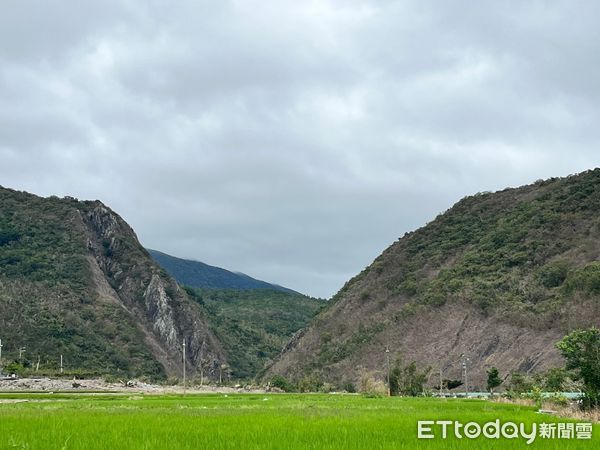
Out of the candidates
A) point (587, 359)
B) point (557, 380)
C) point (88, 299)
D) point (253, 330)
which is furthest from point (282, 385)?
point (253, 330)

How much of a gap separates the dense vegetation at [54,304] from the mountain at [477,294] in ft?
92.5

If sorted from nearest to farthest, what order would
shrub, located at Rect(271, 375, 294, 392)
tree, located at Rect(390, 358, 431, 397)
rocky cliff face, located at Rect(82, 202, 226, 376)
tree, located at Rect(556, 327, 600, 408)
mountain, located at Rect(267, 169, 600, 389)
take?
tree, located at Rect(556, 327, 600, 408) < tree, located at Rect(390, 358, 431, 397) < mountain, located at Rect(267, 169, 600, 389) < shrub, located at Rect(271, 375, 294, 392) < rocky cliff face, located at Rect(82, 202, 226, 376)

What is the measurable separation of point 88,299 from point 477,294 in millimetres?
68322

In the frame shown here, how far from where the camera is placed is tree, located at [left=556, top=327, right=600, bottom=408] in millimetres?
30062

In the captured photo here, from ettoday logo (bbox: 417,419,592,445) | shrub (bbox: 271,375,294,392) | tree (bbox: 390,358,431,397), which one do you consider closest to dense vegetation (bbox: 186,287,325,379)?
shrub (bbox: 271,375,294,392)

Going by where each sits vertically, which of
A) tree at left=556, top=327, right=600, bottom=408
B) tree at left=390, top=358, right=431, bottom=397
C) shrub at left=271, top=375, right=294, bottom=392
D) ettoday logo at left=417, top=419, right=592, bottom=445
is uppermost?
tree at left=556, top=327, right=600, bottom=408

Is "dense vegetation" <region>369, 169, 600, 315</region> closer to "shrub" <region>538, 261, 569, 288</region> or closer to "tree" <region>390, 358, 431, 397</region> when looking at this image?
"shrub" <region>538, 261, 569, 288</region>

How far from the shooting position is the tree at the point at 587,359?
30062mm

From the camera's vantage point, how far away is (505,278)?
288 ft

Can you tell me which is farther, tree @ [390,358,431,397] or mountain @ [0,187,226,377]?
mountain @ [0,187,226,377]

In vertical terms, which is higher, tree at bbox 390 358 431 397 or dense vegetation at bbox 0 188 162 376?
dense vegetation at bbox 0 188 162 376

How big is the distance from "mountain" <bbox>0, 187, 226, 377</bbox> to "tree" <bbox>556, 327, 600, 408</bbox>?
224 feet

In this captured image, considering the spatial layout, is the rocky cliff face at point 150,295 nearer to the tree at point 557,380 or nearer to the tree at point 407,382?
the tree at point 407,382

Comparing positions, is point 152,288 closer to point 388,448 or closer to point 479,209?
point 479,209
